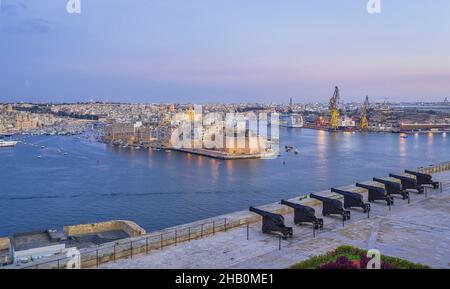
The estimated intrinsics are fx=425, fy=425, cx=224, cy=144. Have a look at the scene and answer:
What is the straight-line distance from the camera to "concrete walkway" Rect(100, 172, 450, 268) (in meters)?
4.06

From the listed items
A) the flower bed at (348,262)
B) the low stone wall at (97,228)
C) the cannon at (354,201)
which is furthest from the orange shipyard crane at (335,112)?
the flower bed at (348,262)

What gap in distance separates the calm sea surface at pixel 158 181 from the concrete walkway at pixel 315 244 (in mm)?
5527

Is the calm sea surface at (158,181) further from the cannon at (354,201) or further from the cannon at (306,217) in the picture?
the cannon at (306,217)

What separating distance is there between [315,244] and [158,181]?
41.7 feet

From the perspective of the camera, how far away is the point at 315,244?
455 cm

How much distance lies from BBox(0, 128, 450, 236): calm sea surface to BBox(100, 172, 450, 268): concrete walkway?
18.1 ft

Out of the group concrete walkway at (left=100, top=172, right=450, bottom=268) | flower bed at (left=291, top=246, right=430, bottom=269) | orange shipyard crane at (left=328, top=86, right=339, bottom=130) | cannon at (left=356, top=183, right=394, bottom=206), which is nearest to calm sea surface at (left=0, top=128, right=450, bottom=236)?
cannon at (left=356, top=183, right=394, bottom=206)

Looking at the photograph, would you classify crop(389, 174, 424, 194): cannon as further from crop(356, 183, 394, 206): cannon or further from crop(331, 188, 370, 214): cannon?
crop(331, 188, 370, 214): cannon

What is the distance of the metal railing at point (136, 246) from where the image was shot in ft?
13.1

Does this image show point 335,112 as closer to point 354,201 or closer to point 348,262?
point 354,201

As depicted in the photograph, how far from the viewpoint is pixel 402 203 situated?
6598 mm
